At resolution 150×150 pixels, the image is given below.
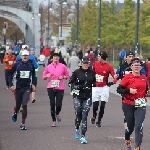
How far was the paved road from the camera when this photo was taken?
12.6m

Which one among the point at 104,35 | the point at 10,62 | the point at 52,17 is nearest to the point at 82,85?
the point at 10,62

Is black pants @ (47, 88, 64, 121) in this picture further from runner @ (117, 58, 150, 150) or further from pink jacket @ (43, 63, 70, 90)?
runner @ (117, 58, 150, 150)

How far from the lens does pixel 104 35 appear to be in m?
62.0

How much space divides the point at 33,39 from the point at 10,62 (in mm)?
43774

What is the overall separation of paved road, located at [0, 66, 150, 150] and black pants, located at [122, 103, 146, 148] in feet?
2.73

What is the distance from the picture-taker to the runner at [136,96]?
11383 millimetres

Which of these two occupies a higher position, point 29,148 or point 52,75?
point 52,75

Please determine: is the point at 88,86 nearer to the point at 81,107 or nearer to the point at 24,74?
the point at 81,107

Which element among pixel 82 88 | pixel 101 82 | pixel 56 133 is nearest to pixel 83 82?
pixel 82 88

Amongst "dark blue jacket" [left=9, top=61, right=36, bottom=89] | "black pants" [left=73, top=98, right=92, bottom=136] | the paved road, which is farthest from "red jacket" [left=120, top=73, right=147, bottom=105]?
"dark blue jacket" [left=9, top=61, right=36, bottom=89]

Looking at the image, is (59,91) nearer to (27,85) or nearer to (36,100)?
(27,85)

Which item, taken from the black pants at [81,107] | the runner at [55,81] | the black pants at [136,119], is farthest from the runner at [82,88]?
the runner at [55,81]

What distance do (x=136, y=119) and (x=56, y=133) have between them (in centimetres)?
341

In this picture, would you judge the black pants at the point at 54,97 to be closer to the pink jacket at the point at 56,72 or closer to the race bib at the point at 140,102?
the pink jacket at the point at 56,72
